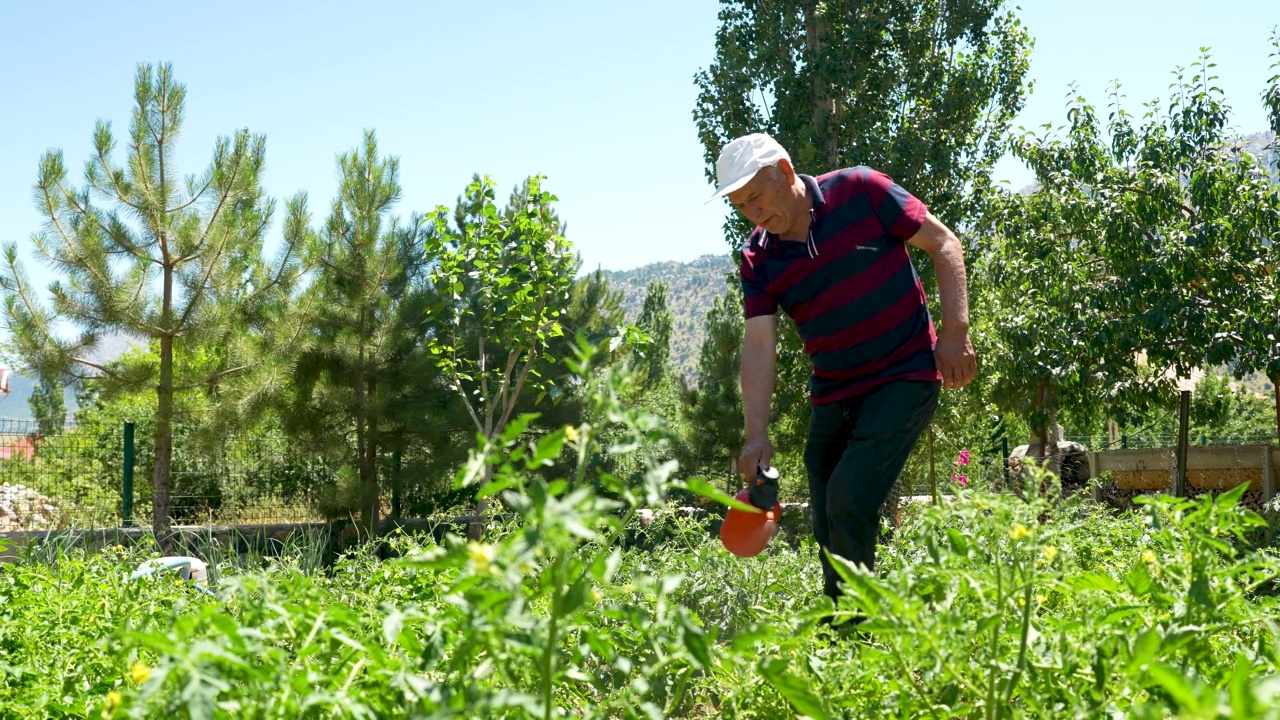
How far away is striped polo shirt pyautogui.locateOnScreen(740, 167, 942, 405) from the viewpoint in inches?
106

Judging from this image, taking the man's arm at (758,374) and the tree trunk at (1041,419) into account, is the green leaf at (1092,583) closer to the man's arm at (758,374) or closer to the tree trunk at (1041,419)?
the man's arm at (758,374)

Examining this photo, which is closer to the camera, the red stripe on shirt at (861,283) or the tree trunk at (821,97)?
the red stripe on shirt at (861,283)

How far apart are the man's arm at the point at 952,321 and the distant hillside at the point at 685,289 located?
305 ft

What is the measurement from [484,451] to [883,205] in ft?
6.47

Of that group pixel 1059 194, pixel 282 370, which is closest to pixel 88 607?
pixel 1059 194

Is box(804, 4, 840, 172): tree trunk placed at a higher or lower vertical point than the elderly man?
higher

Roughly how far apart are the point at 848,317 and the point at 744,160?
482mm

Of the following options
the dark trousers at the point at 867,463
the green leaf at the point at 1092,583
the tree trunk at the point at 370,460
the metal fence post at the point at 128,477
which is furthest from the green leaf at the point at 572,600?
the tree trunk at the point at 370,460

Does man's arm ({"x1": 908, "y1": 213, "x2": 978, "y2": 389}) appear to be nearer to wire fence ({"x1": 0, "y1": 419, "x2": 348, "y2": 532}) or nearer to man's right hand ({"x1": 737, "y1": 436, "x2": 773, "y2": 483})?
man's right hand ({"x1": 737, "y1": 436, "x2": 773, "y2": 483})

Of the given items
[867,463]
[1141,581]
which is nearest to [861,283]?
[867,463]

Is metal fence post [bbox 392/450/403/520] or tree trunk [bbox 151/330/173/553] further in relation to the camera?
metal fence post [bbox 392/450/403/520]

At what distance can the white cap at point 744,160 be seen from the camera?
2.63 metres

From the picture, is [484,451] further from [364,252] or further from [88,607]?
[364,252]

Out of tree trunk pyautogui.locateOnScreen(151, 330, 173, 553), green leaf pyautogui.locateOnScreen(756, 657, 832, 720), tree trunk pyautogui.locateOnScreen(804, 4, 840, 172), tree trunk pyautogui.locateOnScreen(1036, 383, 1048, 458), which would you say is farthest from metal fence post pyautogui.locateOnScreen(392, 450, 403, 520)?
green leaf pyautogui.locateOnScreen(756, 657, 832, 720)
